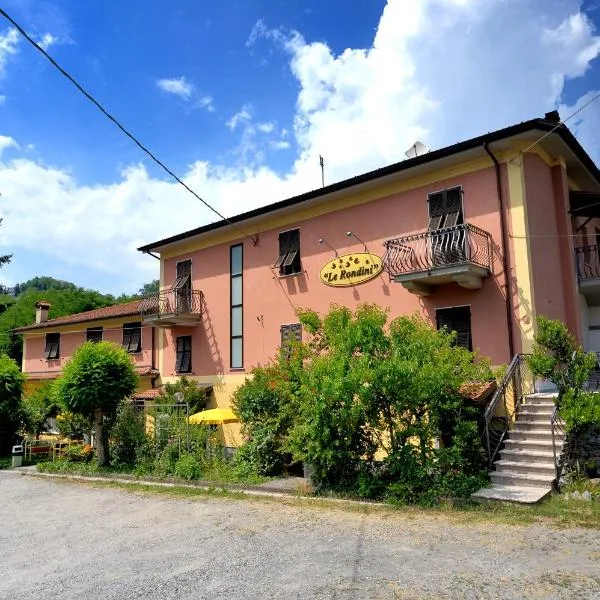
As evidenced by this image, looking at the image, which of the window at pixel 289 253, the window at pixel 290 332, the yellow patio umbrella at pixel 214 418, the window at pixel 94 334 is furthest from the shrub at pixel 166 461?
the window at pixel 94 334

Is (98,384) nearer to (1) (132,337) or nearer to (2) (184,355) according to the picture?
(2) (184,355)

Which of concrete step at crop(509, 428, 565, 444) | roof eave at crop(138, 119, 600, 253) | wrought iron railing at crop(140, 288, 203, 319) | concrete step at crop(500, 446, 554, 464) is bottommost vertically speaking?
concrete step at crop(500, 446, 554, 464)

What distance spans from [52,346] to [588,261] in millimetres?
25053

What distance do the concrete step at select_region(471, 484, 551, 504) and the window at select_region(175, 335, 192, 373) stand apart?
500 inches

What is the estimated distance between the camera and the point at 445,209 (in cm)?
1307

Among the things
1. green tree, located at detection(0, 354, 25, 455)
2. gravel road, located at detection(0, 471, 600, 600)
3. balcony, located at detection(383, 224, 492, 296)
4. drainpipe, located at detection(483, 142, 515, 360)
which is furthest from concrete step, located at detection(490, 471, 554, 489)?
green tree, located at detection(0, 354, 25, 455)

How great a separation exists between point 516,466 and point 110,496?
863 centimetres

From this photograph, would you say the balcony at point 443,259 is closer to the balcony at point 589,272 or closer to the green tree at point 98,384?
the balcony at point 589,272

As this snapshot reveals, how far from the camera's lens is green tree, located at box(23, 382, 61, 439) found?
1953 cm

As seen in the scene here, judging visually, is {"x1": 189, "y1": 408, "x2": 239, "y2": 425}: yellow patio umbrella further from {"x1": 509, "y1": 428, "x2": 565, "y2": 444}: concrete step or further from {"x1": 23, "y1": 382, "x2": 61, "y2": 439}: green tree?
{"x1": 23, "y1": 382, "x2": 61, "y2": 439}: green tree

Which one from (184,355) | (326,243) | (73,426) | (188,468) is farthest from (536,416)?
(73,426)

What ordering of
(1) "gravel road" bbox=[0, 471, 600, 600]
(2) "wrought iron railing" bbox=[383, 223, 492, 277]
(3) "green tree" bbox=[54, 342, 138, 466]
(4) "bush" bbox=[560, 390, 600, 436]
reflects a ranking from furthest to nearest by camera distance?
1. (3) "green tree" bbox=[54, 342, 138, 466]
2. (2) "wrought iron railing" bbox=[383, 223, 492, 277]
3. (4) "bush" bbox=[560, 390, 600, 436]
4. (1) "gravel road" bbox=[0, 471, 600, 600]

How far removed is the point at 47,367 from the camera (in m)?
27.2

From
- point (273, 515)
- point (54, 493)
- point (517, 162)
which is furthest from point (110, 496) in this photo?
point (517, 162)
